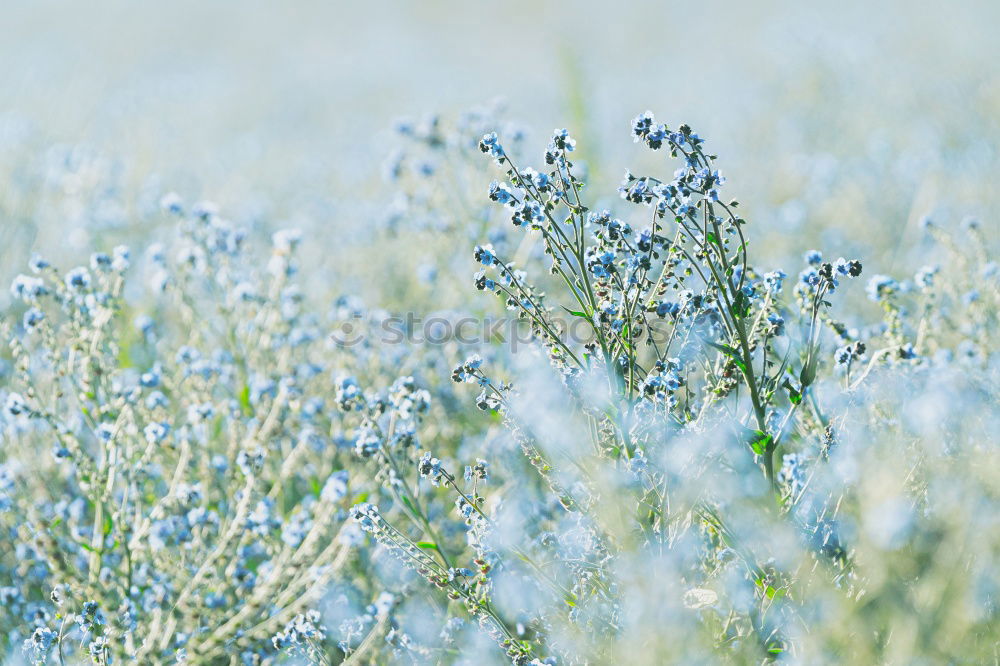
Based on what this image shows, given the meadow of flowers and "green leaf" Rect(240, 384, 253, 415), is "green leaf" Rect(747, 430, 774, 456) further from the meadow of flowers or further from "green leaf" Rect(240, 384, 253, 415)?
"green leaf" Rect(240, 384, 253, 415)

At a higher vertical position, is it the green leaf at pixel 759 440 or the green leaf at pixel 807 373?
the green leaf at pixel 807 373

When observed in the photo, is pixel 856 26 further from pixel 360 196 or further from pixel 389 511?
pixel 389 511

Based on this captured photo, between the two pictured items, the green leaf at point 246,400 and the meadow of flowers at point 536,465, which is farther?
the green leaf at point 246,400

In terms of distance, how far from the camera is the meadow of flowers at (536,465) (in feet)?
6.78

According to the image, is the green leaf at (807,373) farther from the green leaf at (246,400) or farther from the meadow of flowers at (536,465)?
the green leaf at (246,400)

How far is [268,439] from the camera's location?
10.4ft

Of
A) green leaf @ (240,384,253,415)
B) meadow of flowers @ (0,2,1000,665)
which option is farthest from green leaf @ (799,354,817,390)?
green leaf @ (240,384,253,415)

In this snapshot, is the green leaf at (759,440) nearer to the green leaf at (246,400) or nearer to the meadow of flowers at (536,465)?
the meadow of flowers at (536,465)

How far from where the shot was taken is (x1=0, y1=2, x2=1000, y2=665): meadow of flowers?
6.78 ft

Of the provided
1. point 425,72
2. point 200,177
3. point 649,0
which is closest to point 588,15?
point 649,0


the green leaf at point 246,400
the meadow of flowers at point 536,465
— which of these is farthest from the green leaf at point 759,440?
the green leaf at point 246,400

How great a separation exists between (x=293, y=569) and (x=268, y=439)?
2.46 ft

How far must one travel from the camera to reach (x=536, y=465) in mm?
2287

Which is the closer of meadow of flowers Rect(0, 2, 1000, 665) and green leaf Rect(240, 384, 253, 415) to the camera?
meadow of flowers Rect(0, 2, 1000, 665)
